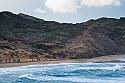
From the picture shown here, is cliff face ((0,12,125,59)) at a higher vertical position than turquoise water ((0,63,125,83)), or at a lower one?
higher

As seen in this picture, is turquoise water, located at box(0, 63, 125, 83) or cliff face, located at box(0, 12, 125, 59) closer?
turquoise water, located at box(0, 63, 125, 83)

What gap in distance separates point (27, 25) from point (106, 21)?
88.3 feet

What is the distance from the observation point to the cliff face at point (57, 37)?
267 ft

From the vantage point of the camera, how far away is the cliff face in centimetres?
8150

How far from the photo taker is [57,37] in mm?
100375

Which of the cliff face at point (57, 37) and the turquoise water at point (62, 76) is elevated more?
the cliff face at point (57, 37)

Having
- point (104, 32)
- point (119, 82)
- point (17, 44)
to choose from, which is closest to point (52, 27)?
point (104, 32)

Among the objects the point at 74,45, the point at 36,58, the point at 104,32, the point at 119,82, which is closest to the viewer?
the point at 119,82

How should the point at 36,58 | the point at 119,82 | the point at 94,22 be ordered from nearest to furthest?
the point at 119,82 → the point at 36,58 → the point at 94,22

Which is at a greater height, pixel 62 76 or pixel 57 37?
pixel 57 37

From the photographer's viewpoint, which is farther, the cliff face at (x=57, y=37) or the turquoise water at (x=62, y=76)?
the cliff face at (x=57, y=37)

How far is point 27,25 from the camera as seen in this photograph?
110812mm

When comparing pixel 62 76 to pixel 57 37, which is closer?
pixel 62 76

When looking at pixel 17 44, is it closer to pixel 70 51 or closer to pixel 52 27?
pixel 70 51
